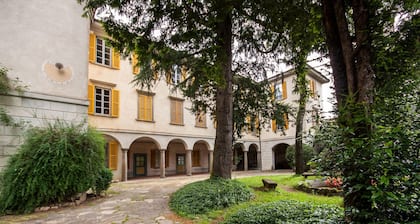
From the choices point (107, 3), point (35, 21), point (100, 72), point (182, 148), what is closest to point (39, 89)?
point (35, 21)

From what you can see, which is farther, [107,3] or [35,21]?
[35,21]

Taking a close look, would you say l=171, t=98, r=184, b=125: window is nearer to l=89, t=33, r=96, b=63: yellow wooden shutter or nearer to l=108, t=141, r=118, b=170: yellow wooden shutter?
l=108, t=141, r=118, b=170: yellow wooden shutter

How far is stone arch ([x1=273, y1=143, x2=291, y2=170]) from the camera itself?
821 inches

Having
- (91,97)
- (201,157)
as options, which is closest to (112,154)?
(91,97)

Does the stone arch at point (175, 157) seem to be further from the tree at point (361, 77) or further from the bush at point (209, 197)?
the tree at point (361, 77)

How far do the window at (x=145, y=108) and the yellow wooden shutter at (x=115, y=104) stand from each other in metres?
1.35

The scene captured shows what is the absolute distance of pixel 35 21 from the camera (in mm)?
7516

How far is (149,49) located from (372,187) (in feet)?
13.3

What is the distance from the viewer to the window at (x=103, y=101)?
1230cm

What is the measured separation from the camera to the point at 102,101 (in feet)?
41.8

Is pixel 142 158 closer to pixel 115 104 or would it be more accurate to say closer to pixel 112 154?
pixel 112 154

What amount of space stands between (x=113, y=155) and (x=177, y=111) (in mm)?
4816

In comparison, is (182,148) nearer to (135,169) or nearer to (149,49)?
(135,169)

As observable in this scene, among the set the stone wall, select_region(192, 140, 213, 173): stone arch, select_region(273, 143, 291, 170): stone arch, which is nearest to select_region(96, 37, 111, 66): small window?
the stone wall
